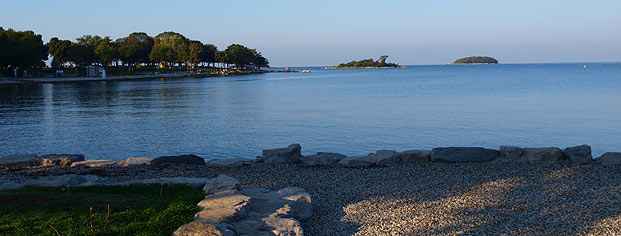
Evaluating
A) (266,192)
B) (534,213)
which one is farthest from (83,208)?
(534,213)

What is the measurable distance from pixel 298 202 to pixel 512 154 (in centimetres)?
741

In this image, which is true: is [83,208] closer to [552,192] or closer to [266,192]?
[266,192]

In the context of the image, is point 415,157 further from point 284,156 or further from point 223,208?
point 223,208

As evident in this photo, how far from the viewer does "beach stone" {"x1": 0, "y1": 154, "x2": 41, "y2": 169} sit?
14.4 m

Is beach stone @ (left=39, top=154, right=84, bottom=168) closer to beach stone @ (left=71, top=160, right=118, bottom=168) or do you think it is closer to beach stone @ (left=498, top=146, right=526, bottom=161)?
beach stone @ (left=71, top=160, right=118, bottom=168)

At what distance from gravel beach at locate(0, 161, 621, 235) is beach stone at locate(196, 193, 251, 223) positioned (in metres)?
1.03

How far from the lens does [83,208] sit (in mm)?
7820

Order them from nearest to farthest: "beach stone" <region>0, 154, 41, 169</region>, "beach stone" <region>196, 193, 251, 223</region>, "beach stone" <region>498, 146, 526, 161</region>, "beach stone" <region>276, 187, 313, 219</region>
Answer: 1. "beach stone" <region>196, 193, 251, 223</region>
2. "beach stone" <region>276, 187, 313, 219</region>
3. "beach stone" <region>498, 146, 526, 161</region>
4. "beach stone" <region>0, 154, 41, 169</region>

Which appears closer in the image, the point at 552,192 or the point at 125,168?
the point at 552,192

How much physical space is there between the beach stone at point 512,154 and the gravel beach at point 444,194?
523 millimetres

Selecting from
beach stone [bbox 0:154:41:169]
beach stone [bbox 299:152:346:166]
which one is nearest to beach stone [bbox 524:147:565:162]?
beach stone [bbox 299:152:346:166]

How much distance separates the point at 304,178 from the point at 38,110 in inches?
1203

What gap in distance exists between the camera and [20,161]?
47.9 ft

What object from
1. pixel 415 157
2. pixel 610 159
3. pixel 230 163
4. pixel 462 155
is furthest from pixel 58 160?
pixel 610 159
